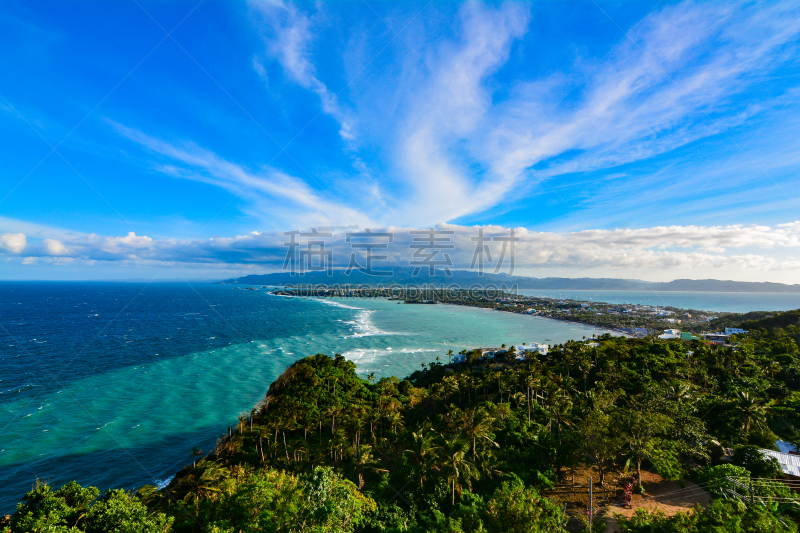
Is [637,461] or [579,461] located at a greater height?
[637,461]

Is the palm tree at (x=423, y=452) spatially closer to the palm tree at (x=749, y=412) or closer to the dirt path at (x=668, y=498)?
the dirt path at (x=668, y=498)

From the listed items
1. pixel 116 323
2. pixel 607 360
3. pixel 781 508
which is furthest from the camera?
pixel 116 323

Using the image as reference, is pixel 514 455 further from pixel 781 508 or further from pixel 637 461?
pixel 781 508

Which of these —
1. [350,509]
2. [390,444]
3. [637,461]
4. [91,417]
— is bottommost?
[91,417]

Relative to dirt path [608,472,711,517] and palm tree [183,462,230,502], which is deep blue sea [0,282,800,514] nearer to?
palm tree [183,462,230,502]

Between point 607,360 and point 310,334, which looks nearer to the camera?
point 607,360

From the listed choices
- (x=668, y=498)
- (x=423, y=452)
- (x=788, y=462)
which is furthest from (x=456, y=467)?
(x=788, y=462)

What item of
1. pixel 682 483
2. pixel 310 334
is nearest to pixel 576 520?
pixel 682 483

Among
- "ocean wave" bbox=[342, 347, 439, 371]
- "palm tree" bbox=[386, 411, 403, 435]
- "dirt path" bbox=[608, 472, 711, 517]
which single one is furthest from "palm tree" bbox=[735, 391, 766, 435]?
"ocean wave" bbox=[342, 347, 439, 371]
